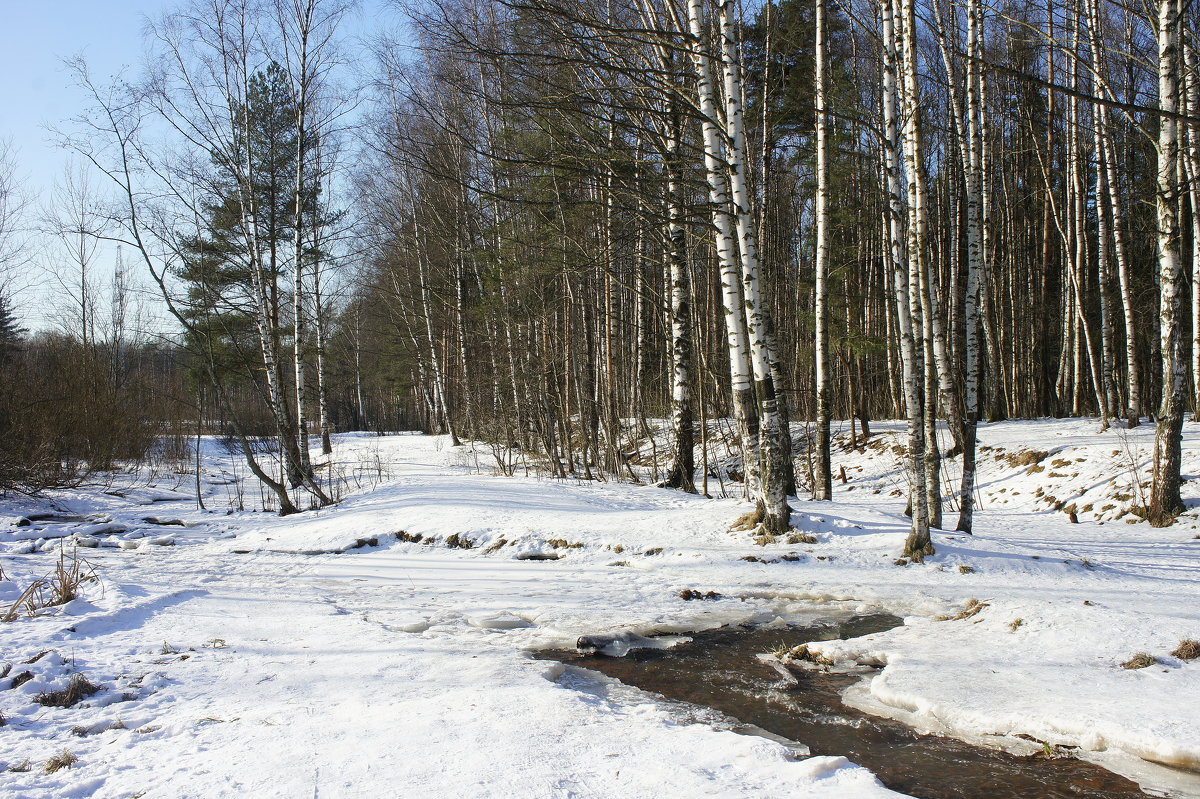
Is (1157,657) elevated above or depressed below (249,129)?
below

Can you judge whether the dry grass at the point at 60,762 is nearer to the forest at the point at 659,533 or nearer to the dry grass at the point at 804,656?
the forest at the point at 659,533

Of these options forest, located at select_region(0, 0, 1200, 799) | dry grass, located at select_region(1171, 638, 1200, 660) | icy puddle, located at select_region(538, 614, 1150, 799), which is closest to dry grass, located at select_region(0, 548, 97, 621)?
forest, located at select_region(0, 0, 1200, 799)

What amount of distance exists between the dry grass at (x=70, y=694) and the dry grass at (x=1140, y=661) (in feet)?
19.0

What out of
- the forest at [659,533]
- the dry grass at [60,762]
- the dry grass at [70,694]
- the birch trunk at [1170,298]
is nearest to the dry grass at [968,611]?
the forest at [659,533]

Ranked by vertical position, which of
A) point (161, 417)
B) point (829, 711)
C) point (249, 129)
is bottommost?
point (829, 711)

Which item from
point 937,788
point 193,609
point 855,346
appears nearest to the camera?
point 937,788

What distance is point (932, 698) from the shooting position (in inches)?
143

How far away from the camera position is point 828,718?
359 centimetres

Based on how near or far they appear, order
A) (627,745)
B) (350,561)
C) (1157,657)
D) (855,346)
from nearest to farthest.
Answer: (627,745), (1157,657), (350,561), (855,346)

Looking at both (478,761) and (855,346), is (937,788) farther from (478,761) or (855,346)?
(855,346)

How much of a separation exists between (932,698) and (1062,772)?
2.38 feet

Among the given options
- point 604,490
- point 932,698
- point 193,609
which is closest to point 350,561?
point 193,609

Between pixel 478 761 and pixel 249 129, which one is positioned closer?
pixel 478 761

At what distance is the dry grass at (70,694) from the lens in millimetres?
3670
